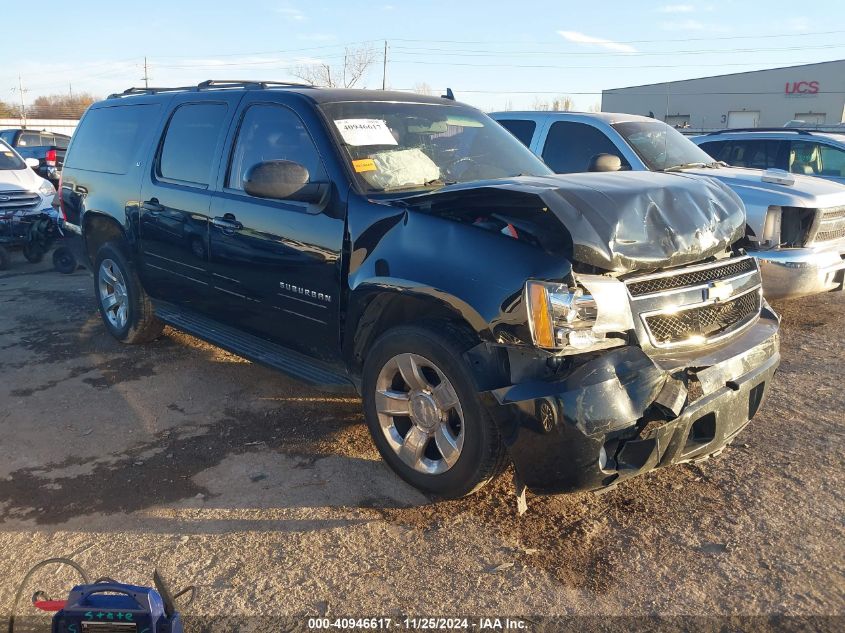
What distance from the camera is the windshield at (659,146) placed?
7031mm

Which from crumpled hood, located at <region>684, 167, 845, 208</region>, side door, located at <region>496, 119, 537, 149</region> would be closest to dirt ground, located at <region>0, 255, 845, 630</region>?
crumpled hood, located at <region>684, 167, 845, 208</region>

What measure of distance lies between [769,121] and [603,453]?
156 ft

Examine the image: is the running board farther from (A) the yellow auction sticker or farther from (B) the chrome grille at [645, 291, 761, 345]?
(B) the chrome grille at [645, 291, 761, 345]

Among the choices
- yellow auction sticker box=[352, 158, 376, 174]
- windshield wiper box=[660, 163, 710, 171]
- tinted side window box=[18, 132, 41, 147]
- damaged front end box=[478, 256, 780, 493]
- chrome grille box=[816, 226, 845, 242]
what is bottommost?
damaged front end box=[478, 256, 780, 493]

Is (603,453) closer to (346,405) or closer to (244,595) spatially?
(244,595)

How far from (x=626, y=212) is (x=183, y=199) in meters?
3.01

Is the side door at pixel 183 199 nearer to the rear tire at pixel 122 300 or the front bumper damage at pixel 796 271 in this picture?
the rear tire at pixel 122 300

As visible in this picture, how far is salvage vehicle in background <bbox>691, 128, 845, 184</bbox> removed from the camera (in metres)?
8.84

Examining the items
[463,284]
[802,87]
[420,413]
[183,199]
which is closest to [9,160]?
[183,199]

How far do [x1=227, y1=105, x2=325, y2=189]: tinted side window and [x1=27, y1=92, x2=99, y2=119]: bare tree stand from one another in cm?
8142

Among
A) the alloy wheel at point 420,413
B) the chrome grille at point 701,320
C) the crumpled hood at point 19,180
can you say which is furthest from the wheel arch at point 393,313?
the crumpled hood at point 19,180

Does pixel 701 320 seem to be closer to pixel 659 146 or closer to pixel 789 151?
pixel 659 146

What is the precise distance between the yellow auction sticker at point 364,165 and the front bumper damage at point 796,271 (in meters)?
3.70

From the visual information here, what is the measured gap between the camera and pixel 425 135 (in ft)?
13.7
